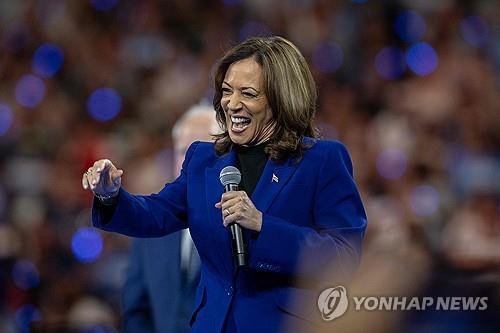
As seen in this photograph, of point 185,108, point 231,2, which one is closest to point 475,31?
point 231,2

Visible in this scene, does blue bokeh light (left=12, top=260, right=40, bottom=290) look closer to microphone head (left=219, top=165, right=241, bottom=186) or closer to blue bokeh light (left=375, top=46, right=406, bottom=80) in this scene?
blue bokeh light (left=375, top=46, right=406, bottom=80)

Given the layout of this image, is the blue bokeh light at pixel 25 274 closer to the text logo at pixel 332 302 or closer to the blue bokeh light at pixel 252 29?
the blue bokeh light at pixel 252 29

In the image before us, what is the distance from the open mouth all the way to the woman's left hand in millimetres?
243

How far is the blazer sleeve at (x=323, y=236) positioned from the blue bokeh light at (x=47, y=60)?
16.6 ft

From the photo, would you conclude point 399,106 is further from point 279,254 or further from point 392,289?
point 279,254

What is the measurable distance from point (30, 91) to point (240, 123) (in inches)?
191

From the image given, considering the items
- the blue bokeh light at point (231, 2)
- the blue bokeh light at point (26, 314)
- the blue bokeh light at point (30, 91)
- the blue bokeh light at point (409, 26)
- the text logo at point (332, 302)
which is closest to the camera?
the text logo at point (332, 302)

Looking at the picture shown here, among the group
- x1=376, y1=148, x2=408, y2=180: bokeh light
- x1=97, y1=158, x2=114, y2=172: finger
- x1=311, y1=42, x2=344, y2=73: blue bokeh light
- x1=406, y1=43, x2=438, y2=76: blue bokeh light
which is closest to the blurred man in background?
x1=97, y1=158, x2=114, y2=172: finger

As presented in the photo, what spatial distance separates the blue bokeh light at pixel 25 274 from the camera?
5535mm

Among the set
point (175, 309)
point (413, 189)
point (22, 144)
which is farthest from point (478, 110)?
point (175, 309)

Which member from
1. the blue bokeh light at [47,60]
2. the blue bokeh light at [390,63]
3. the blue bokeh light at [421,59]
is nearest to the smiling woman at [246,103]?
the blue bokeh light at [421,59]

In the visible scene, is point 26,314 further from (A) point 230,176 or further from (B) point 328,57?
(A) point 230,176

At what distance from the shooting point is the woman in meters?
2.31

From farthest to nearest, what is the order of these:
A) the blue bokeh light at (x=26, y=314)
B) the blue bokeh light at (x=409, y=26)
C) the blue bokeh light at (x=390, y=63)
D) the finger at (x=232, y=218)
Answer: the blue bokeh light at (x=409, y=26)
the blue bokeh light at (x=390, y=63)
the blue bokeh light at (x=26, y=314)
the finger at (x=232, y=218)
